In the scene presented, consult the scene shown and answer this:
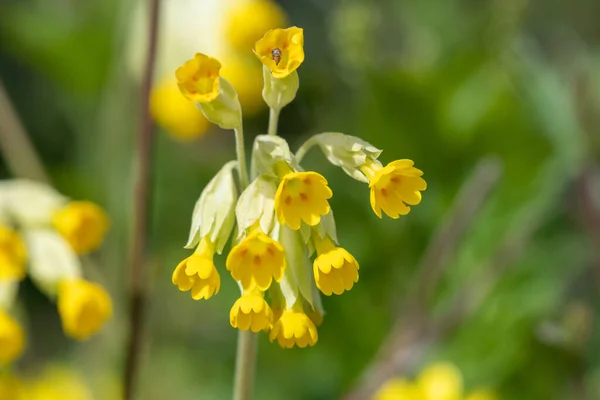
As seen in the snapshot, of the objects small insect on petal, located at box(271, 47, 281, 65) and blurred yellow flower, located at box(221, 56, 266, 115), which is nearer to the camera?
small insect on petal, located at box(271, 47, 281, 65)

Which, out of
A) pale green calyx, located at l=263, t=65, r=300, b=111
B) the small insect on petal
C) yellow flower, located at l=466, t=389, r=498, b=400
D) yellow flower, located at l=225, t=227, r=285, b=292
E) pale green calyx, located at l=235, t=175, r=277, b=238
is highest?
the small insect on petal

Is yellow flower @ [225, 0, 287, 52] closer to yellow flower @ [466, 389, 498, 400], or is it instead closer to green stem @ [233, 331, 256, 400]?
yellow flower @ [466, 389, 498, 400]

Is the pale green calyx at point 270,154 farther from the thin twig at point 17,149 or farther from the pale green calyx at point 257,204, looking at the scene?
the thin twig at point 17,149

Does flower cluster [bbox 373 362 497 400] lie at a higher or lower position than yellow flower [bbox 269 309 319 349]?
lower

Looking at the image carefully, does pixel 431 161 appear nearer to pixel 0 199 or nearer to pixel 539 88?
pixel 539 88

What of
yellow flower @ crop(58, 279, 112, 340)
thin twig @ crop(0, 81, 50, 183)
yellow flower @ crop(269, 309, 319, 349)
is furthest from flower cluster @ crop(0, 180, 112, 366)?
yellow flower @ crop(269, 309, 319, 349)

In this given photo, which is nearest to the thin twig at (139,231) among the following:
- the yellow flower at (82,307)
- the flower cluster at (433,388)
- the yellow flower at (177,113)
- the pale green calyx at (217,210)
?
the yellow flower at (82,307)

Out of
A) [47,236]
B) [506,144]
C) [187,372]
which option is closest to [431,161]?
[506,144]

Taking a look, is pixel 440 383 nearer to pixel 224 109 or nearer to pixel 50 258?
pixel 50 258
